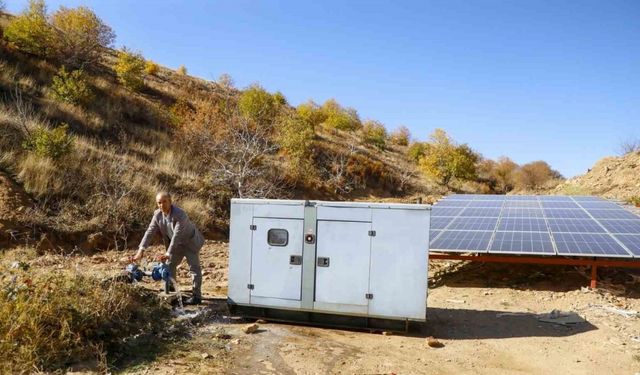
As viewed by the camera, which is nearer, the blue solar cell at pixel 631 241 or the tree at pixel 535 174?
the blue solar cell at pixel 631 241

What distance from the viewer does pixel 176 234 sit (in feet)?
26.8

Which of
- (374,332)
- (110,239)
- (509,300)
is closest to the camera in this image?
(374,332)

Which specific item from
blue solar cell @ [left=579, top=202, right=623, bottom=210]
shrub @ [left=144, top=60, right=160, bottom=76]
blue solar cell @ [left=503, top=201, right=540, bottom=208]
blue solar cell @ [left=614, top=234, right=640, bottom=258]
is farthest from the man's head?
shrub @ [left=144, top=60, right=160, bottom=76]

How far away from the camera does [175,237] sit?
816 centimetres

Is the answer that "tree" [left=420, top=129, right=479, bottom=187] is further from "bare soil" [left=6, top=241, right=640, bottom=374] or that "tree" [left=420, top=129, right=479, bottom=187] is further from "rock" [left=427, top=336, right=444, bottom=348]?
"rock" [left=427, top=336, right=444, bottom=348]

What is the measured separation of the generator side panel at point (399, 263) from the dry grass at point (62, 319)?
3.43 m

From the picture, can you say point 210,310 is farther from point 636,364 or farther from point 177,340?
point 636,364

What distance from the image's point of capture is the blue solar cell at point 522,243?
1024 centimetres

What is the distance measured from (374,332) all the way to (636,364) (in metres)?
3.76

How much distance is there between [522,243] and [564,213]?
17.5ft

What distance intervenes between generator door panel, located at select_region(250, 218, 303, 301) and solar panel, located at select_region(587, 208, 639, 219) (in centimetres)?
1028

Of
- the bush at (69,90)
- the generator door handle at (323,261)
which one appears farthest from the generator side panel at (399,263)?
the bush at (69,90)

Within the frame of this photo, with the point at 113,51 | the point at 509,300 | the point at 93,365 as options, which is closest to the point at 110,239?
the point at 93,365

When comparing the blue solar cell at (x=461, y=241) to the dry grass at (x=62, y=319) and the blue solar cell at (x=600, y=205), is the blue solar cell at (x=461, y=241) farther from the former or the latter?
the blue solar cell at (x=600, y=205)
